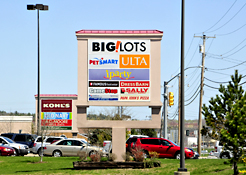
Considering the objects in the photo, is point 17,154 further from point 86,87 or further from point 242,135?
point 242,135

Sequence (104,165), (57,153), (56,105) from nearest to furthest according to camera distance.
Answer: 1. (104,165)
2. (57,153)
3. (56,105)

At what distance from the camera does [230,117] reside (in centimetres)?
1709

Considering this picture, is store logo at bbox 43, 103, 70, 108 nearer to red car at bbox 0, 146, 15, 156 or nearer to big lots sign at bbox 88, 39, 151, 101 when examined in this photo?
red car at bbox 0, 146, 15, 156

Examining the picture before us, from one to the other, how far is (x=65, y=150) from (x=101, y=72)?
10.1 meters

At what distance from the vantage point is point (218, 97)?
1775 cm

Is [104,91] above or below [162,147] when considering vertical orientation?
above

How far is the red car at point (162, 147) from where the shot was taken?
29.2 m

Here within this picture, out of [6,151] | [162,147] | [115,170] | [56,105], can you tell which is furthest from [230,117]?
[56,105]

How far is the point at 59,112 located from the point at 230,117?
48225 millimetres

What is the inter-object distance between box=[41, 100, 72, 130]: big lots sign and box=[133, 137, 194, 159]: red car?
113 feet

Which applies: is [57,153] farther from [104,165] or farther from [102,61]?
[102,61]

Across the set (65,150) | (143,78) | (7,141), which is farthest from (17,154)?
(143,78)

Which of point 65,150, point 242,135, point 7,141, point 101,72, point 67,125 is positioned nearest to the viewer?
point 242,135

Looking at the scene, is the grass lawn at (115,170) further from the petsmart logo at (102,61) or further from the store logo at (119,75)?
the petsmart logo at (102,61)
